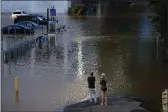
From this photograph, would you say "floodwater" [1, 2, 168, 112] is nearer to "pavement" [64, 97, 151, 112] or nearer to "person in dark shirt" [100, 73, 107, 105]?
"pavement" [64, 97, 151, 112]

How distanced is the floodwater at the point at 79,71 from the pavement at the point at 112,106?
0.59 metres

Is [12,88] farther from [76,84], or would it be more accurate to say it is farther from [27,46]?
[27,46]

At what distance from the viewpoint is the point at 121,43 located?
37.8m

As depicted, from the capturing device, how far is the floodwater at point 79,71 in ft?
61.9

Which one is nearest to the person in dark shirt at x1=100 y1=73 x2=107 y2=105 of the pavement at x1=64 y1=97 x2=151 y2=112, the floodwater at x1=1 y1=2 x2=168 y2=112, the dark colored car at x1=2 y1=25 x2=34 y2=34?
the pavement at x1=64 y1=97 x2=151 y2=112

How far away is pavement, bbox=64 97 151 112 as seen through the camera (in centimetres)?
1622

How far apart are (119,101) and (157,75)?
6.60 meters

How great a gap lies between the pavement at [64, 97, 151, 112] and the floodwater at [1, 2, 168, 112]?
0.59 meters

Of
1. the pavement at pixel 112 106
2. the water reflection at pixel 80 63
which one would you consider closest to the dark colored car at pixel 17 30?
the water reflection at pixel 80 63

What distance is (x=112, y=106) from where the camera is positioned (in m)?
16.8

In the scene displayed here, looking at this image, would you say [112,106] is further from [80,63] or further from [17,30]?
[17,30]

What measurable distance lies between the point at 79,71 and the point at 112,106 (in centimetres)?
868

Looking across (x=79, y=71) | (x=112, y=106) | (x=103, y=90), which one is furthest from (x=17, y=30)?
(x=112, y=106)

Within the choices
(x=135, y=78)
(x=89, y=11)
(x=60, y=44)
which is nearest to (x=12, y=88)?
(x=135, y=78)
